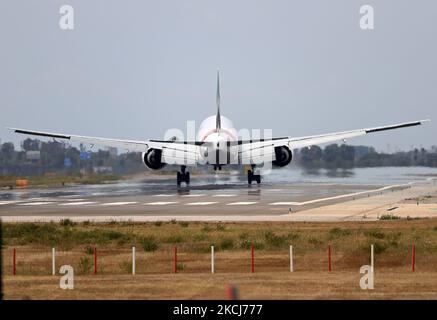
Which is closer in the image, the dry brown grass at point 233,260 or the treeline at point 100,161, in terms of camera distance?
the dry brown grass at point 233,260

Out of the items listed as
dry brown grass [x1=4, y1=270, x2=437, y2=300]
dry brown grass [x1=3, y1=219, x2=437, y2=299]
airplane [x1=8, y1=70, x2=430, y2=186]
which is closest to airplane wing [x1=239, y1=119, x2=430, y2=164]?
airplane [x1=8, y1=70, x2=430, y2=186]

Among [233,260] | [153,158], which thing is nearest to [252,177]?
[153,158]

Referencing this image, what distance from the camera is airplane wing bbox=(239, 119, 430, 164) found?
86.3 m

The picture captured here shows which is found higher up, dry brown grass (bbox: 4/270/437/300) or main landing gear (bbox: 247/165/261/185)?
main landing gear (bbox: 247/165/261/185)

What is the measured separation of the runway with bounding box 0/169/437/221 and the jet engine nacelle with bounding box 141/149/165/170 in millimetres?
4326

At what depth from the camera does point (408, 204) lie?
61.2 meters

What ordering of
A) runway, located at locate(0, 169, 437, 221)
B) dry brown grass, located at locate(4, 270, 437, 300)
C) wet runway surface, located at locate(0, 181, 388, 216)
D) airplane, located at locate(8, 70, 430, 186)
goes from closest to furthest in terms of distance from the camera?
1. dry brown grass, located at locate(4, 270, 437, 300)
2. runway, located at locate(0, 169, 437, 221)
3. wet runway surface, located at locate(0, 181, 388, 216)
4. airplane, located at locate(8, 70, 430, 186)

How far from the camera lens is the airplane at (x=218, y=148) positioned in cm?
8450

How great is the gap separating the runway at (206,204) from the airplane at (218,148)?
3311 millimetres

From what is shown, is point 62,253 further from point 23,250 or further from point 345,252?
point 345,252

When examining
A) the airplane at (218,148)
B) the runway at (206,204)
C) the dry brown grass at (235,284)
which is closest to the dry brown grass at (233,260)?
the dry brown grass at (235,284)

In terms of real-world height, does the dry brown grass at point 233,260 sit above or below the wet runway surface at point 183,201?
below

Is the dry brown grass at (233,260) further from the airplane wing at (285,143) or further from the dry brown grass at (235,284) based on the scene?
the airplane wing at (285,143)

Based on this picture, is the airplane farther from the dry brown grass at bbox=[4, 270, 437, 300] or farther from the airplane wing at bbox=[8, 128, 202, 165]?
the dry brown grass at bbox=[4, 270, 437, 300]
